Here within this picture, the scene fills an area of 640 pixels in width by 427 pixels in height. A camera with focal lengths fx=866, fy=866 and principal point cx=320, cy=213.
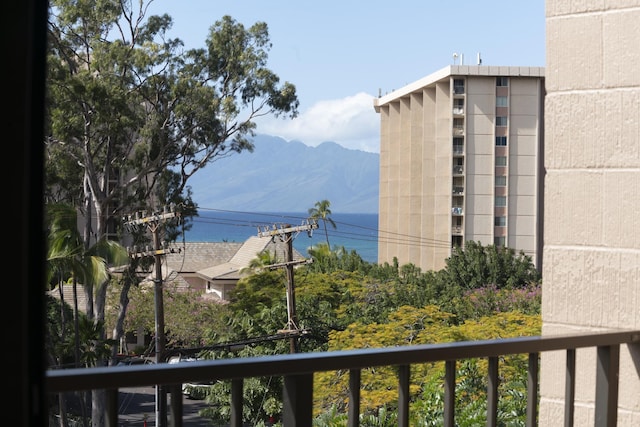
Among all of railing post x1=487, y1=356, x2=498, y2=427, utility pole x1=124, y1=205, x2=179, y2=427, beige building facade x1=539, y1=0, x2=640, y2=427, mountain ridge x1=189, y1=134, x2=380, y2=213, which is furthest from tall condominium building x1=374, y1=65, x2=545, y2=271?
mountain ridge x1=189, y1=134, x2=380, y2=213

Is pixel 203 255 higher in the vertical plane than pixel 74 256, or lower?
lower

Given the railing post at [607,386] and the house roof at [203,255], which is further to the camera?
the house roof at [203,255]

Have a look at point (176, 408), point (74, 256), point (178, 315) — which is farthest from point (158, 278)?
point (176, 408)

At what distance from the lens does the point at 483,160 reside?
34.1 metres

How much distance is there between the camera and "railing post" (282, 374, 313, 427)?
122cm

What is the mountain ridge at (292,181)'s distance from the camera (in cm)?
11744

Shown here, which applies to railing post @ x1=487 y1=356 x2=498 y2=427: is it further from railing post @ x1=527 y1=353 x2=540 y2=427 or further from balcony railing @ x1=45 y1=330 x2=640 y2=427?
railing post @ x1=527 y1=353 x2=540 y2=427

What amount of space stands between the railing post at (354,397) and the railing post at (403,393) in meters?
0.08

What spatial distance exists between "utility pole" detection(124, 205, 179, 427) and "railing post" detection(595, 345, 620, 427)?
12463 millimetres

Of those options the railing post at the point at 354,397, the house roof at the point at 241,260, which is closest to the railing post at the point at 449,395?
the railing post at the point at 354,397

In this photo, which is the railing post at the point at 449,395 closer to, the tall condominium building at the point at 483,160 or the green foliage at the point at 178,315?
the green foliage at the point at 178,315

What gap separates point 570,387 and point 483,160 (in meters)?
33.1

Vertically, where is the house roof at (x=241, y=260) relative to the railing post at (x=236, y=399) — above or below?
below

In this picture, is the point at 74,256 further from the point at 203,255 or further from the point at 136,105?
the point at 203,255
